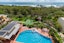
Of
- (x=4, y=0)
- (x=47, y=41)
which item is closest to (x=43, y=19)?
(x=47, y=41)

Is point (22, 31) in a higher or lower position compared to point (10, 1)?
higher

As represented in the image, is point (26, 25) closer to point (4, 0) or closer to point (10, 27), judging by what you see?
point (10, 27)

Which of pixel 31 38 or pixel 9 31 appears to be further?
pixel 9 31

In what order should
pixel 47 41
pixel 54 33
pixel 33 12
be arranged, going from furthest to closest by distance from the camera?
pixel 33 12 < pixel 54 33 < pixel 47 41

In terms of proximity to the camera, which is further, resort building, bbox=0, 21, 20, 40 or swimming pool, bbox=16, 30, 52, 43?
swimming pool, bbox=16, 30, 52, 43

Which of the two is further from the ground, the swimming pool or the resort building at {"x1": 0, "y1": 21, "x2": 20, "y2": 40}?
the resort building at {"x1": 0, "y1": 21, "x2": 20, "y2": 40}

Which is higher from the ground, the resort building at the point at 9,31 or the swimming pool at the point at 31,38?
the resort building at the point at 9,31

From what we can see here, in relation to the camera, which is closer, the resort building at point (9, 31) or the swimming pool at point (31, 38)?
the resort building at point (9, 31)

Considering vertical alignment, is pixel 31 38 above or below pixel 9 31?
below
